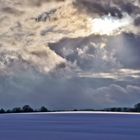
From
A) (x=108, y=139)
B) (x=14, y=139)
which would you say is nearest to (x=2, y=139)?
(x=14, y=139)

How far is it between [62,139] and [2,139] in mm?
17707

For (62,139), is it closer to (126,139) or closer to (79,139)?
(79,139)

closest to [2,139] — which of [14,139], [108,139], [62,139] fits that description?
[14,139]

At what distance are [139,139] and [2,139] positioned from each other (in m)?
39.3

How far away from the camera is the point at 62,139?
518 feet

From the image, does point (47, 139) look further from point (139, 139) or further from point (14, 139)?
point (139, 139)

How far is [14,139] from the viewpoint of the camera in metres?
153

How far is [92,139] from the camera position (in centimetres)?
15375

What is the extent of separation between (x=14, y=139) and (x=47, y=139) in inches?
381

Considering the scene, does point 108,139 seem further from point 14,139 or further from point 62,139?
point 14,139

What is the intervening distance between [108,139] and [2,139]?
100ft

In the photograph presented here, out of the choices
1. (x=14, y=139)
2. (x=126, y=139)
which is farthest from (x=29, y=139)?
(x=126, y=139)

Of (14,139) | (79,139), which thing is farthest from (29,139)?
(79,139)

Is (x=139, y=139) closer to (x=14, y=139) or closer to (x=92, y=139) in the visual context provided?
(x=92, y=139)
